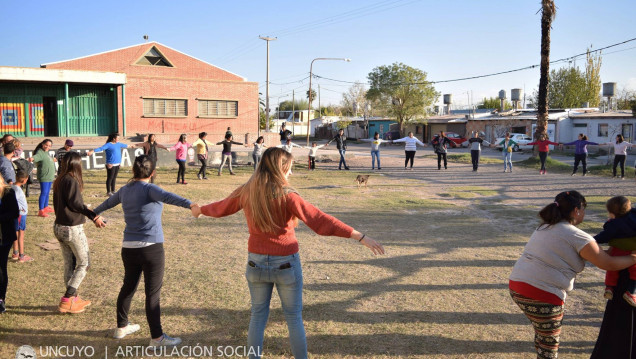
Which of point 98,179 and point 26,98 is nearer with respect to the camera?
point 98,179

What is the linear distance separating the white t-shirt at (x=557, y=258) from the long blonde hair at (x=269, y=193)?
6.23 ft

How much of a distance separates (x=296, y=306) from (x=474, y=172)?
778 inches

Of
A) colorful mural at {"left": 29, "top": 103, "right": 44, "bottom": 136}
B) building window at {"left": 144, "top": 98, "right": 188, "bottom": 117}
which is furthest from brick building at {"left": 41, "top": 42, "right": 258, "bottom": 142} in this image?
colorful mural at {"left": 29, "top": 103, "right": 44, "bottom": 136}

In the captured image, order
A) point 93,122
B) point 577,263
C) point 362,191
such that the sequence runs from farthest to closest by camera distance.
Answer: point 93,122
point 362,191
point 577,263

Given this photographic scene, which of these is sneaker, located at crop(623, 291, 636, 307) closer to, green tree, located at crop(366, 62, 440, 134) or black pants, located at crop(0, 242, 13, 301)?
black pants, located at crop(0, 242, 13, 301)

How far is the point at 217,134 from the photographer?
34312 mm

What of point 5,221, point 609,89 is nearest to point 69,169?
point 5,221

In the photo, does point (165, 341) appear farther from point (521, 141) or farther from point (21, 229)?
point (521, 141)

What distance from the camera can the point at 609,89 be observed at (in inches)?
2024

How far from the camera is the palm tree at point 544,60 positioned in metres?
25.4

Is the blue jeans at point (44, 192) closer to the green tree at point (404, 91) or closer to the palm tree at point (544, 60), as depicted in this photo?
the palm tree at point (544, 60)

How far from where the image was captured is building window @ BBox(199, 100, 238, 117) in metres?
34.7

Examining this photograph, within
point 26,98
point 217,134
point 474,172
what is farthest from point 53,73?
point 474,172

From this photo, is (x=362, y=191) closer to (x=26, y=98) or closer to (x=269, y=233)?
(x=269, y=233)
